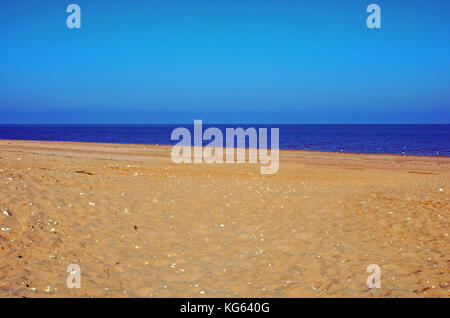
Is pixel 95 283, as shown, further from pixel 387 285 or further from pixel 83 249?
pixel 387 285

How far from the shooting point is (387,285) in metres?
6.01

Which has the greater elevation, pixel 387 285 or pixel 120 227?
pixel 120 227

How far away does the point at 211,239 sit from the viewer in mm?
8430

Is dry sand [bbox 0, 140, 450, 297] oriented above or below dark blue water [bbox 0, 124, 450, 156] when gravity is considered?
below

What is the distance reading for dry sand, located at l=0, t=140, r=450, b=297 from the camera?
5965 millimetres

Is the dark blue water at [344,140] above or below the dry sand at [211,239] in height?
above

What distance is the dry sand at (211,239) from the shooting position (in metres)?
5.96

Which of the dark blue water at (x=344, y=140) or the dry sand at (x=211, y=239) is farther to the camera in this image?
the dark blue water at (x=344, y=140)

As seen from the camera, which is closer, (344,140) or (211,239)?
(211,239)

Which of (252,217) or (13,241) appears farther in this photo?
(252,217)

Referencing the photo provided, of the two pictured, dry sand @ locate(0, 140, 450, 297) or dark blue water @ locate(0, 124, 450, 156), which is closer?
dry sand @ locate(0, 140, 450, 297)
